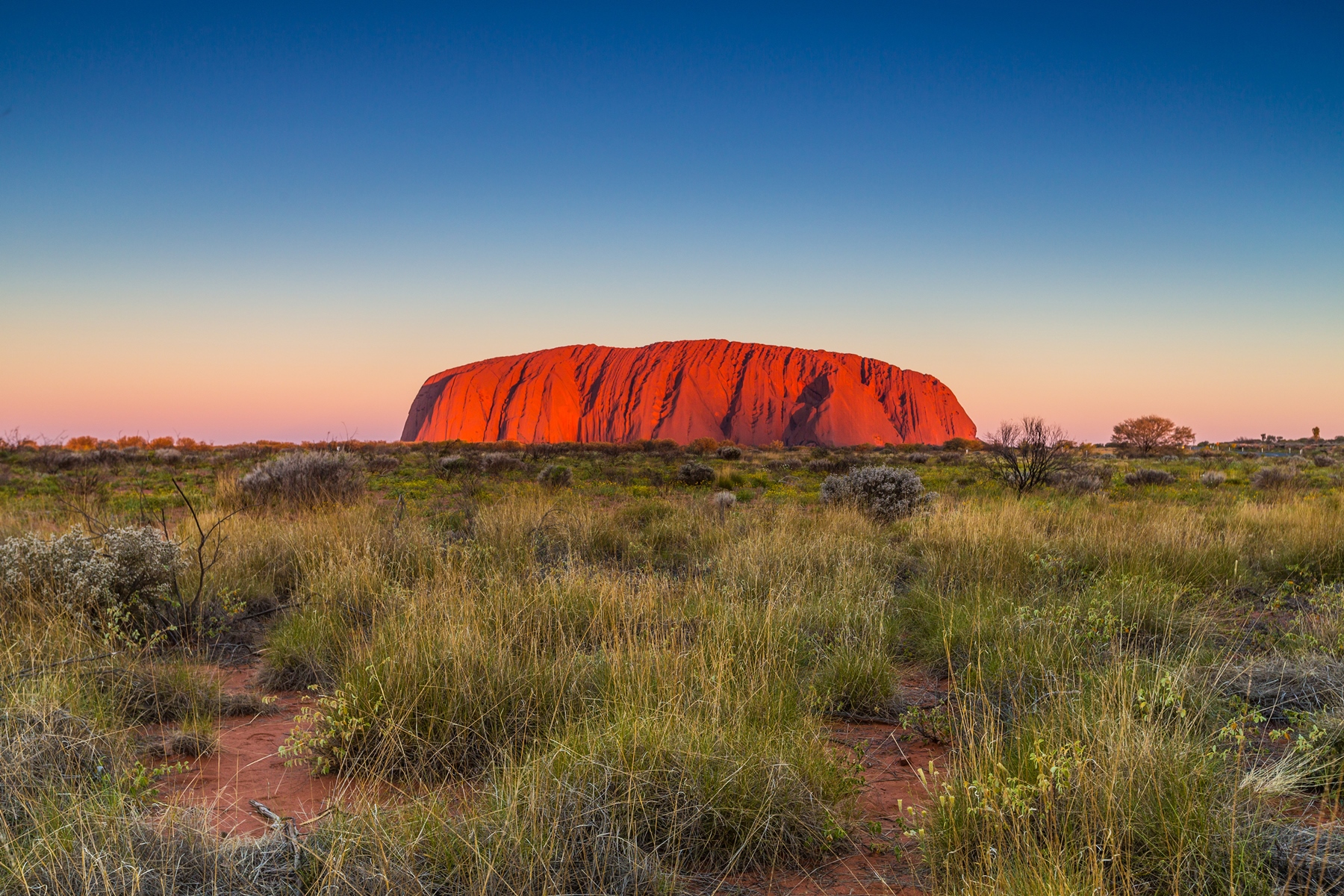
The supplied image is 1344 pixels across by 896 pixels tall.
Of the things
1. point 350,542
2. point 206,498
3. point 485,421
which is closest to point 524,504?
point 350,542

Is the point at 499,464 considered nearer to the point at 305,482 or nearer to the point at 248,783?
the point at 305,482

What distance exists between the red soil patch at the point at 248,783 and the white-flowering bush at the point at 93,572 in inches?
80.0

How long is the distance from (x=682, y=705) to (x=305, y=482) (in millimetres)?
10597

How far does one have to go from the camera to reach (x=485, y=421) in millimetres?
100938

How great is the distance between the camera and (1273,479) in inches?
703

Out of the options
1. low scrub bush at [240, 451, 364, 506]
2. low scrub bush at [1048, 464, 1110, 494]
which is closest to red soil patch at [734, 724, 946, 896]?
low scrub bush at [240, 451, 364, 506]

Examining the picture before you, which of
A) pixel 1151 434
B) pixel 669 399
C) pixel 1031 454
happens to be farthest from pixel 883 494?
pixel 669 399

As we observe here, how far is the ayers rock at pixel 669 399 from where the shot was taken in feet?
317

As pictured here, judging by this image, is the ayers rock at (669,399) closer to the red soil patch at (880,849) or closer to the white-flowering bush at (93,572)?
the white-flowering bush at (93,572)

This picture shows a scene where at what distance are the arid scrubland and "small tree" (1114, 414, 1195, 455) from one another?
4901cm

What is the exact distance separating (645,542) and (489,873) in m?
7.23

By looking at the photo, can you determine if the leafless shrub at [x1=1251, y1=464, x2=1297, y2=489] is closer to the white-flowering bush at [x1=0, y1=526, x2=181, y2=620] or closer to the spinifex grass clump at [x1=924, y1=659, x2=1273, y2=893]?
the spinifex grass clump at [x1=924, y1=659, x2=1273, y2=893]

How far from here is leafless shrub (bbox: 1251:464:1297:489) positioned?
57.1 feet

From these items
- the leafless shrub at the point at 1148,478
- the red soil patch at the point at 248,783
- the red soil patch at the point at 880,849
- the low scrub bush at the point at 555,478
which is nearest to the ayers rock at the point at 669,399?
the low scrub bush at the point at 555,478
